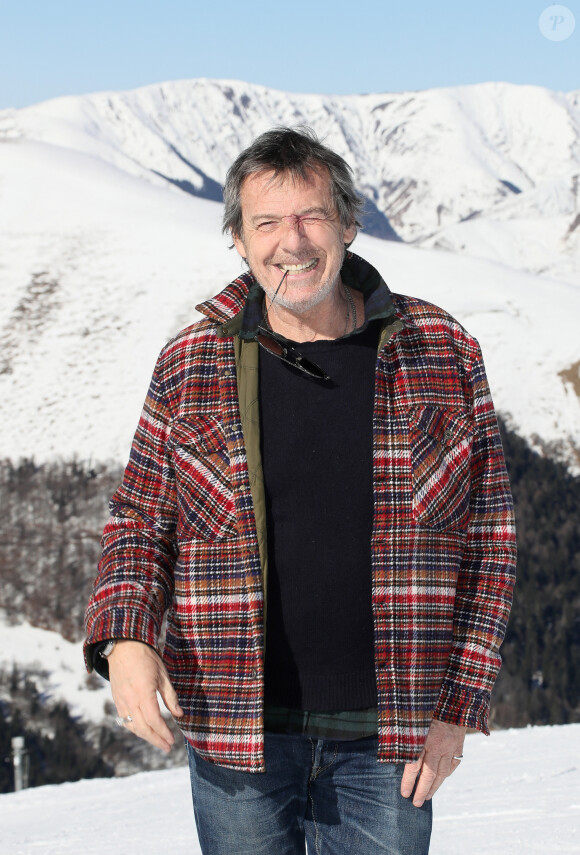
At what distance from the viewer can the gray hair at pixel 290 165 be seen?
238 centimetres

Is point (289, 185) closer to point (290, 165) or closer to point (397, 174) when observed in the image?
point (290, 165)

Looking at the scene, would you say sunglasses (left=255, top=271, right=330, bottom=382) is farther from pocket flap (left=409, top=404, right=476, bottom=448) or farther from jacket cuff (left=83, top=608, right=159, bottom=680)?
jacket cuff (left=83, top=608, right=159, bottom=680)

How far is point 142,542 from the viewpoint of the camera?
2.36m

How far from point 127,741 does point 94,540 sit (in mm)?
7384

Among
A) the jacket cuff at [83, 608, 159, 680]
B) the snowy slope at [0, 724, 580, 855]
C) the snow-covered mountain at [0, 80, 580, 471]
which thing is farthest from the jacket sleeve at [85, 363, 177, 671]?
the snow-covered mountain at [0, 80, 580, 471]

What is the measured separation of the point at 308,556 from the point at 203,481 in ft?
1.10

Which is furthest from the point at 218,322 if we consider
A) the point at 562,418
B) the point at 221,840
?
the point at 562,418

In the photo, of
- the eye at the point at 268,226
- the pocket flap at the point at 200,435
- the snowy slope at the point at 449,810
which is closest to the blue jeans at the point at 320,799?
the pocket flap at the point at 200,435

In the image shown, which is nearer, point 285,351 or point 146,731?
point 146,731

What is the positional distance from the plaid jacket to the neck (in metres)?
0.12

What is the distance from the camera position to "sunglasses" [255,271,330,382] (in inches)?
92.5

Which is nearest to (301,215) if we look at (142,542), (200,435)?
(200,435)

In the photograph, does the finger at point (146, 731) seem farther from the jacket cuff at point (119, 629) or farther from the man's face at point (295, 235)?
the man's face at point (295, 235)

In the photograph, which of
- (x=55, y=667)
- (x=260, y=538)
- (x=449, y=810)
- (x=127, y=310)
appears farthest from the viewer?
(x=127, y=310)
